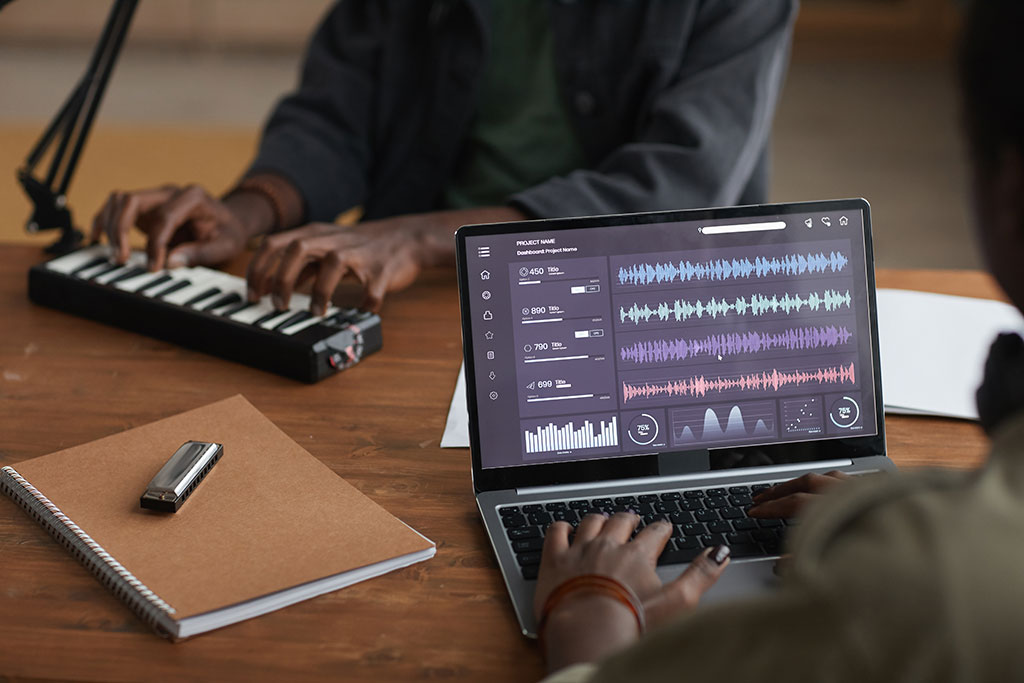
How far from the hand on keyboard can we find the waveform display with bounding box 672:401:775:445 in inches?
2.8

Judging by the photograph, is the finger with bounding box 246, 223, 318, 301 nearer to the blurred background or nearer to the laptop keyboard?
the laptop keyboard

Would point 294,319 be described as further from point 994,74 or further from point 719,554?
point 994,74

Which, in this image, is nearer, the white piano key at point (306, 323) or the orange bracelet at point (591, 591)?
the orange bracelet at point (591, 591)

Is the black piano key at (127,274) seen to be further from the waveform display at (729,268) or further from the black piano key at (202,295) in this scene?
the waveform display at (729,268)

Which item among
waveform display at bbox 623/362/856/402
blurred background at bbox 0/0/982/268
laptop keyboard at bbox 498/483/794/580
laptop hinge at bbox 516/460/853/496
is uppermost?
waveform display at bbox 623/362/856/402

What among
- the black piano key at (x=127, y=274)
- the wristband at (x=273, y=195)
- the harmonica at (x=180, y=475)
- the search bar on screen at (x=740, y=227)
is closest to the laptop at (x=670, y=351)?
the search bar on screen at (x=740, y=227)

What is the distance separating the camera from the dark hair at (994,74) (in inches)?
18.4

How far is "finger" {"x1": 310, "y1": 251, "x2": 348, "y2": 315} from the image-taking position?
115 cm

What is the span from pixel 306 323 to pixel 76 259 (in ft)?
1.22

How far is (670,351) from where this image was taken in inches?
35.9

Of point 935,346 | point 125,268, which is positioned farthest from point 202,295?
point 935,346

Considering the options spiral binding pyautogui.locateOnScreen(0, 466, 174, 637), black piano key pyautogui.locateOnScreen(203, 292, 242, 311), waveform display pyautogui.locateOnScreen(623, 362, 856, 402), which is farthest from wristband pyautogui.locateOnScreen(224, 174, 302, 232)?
waveform display pyautogui.locateOnScreen(623, 362, 856, 402)

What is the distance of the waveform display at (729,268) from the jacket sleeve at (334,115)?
784 millimetres

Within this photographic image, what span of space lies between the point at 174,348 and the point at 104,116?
3.36m
